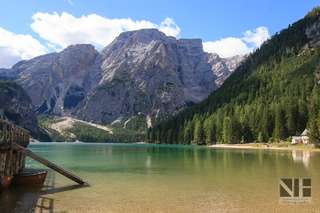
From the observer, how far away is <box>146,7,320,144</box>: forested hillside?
329 ft

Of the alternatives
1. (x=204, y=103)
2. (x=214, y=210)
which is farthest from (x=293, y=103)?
(x=214, y=210)

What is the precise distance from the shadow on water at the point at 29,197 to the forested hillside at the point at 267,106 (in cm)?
A: 7809

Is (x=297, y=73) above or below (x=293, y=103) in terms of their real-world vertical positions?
above

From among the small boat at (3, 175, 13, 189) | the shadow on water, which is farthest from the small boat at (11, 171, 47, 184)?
the small boat at (3, 175, 13, 189)

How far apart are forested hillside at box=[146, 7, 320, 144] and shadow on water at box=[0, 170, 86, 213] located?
256ft

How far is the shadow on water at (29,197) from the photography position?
49.9ft

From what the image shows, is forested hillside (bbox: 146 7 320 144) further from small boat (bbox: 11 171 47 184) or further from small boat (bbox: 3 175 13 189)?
small boat (bbox: 3 175 13 189)

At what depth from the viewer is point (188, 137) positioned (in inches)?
6329

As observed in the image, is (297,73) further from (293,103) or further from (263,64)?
(293,103)

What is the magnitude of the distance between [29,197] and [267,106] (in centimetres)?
11565

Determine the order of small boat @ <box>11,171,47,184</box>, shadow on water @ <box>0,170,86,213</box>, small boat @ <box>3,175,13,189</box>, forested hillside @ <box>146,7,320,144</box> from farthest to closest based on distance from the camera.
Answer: forested hillside @ <box>146,7,320,144</box>
small boat @ <box>11,171,47,184</box>
small boat @ <box>3,175,13,189</box>
shadow on water @ <box>0,170,86,213</box>

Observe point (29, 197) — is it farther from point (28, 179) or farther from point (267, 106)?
point (267, 106)

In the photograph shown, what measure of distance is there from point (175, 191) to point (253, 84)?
172546mm

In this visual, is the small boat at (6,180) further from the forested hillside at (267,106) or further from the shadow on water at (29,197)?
the forested hillside at (267,106)
